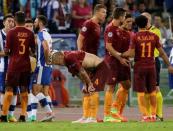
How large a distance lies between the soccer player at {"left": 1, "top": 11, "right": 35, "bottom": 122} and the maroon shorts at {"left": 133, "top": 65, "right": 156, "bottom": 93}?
234 centimetres

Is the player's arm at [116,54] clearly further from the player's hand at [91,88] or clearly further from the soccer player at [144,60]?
the player's hand at [91,88]

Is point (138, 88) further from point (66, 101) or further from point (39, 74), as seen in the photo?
point (66, 101)

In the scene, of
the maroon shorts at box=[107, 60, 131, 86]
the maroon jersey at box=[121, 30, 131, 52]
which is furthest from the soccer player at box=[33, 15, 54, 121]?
the maroon jersey at box=[121, 30, 131, 52]

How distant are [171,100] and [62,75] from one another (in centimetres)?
328

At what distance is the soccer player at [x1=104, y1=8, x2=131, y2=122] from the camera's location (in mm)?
21047

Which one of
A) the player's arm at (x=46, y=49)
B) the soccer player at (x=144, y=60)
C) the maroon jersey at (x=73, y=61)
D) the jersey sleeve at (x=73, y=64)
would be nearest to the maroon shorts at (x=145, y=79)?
the soccer player at (x=144, y=60)

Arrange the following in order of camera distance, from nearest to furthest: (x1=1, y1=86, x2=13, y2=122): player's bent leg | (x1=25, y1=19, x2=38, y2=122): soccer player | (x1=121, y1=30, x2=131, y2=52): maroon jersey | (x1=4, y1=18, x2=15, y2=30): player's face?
1. (x1=1, y1=86, x2=13, y2=122): player's bent leg
2. (x1=121, y1=30, x2=131, y2=52): maroon jersey
3. (x1=25, y1=19, x2=38, y2=122): soccer player
4. (x1=4, y1=18, x2=15, y2=30): player's face

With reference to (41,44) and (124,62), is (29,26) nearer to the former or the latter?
(41,44)

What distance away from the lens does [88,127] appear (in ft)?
60.5

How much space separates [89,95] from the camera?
20.3m

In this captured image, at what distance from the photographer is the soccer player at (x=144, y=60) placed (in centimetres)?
2075

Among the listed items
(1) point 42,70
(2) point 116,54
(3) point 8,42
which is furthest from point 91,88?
(1) point 42,70

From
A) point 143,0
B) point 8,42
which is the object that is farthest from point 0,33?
point 143,0

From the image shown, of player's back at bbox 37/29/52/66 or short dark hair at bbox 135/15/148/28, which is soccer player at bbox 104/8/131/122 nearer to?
short dark hair at bbox 135/15/148/28
